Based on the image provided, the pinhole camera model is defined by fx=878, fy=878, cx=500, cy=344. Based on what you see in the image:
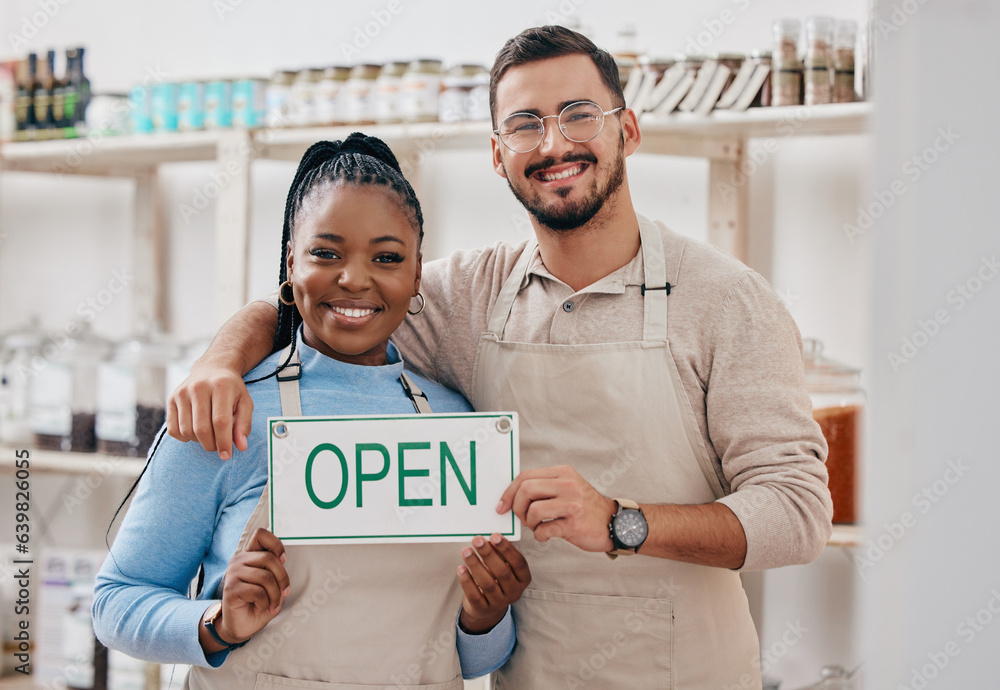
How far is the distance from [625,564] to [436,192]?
1551mm

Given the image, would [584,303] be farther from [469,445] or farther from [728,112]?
[728,112]

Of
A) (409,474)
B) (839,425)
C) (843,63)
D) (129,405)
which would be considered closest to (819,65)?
(843,63)

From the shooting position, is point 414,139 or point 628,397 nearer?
point 628,397

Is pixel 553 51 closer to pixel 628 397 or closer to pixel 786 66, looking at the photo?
pixel 628 397

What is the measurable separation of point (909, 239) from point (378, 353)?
33.3 inches

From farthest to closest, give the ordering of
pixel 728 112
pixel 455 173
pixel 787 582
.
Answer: pixel 455 173
pixel 787 582
pixel 728 112

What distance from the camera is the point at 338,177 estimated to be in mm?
1066

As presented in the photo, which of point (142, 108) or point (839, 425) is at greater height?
point (142, 108)

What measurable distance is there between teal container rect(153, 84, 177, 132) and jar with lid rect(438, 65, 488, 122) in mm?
725

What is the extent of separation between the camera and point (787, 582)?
2086mm

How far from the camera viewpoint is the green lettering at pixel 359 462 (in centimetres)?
98

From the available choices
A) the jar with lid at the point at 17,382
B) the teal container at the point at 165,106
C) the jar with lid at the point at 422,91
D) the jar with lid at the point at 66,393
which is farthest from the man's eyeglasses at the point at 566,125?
the jar with lid at the point at 17,382

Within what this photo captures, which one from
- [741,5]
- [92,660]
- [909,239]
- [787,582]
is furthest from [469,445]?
[92,660]

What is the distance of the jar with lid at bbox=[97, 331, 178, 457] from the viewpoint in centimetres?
219
